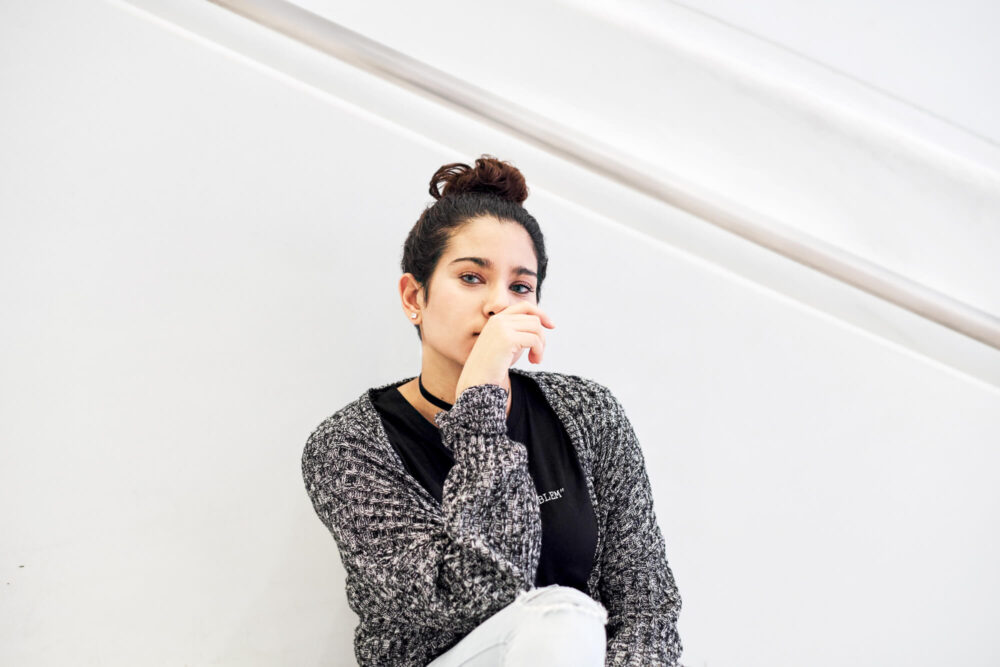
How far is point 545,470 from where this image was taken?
3.44 ft

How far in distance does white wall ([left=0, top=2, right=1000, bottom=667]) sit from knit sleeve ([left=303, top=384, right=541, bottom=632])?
1.20ft

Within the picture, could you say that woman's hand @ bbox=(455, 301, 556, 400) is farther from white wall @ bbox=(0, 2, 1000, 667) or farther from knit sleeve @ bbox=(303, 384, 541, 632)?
white wall @ bbox=(0, 2, 1000, 667)

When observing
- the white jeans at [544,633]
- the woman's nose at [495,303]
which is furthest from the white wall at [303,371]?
the white jeans at [544,633]

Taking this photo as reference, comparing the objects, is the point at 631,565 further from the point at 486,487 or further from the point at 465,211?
the point at 465,211

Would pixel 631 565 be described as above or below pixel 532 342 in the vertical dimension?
below

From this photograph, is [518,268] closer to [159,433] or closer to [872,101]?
[159,433]

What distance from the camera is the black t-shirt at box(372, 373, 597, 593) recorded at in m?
1.01

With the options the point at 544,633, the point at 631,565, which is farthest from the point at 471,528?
the point at 631,565

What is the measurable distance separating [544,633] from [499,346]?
0.33 m

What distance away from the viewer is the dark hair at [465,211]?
3.55ft

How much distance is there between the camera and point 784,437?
1.34 metres

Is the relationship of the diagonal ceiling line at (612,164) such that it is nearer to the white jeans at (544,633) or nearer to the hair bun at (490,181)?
the hair bun at (490,181)

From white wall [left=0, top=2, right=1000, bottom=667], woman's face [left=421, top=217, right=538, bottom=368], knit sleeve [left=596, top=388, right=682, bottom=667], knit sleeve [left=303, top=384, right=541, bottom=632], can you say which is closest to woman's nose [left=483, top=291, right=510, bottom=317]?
woman's face [left=421, top=217, right=538, bottom=368]

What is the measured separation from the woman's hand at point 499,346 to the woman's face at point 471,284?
0.12ft
